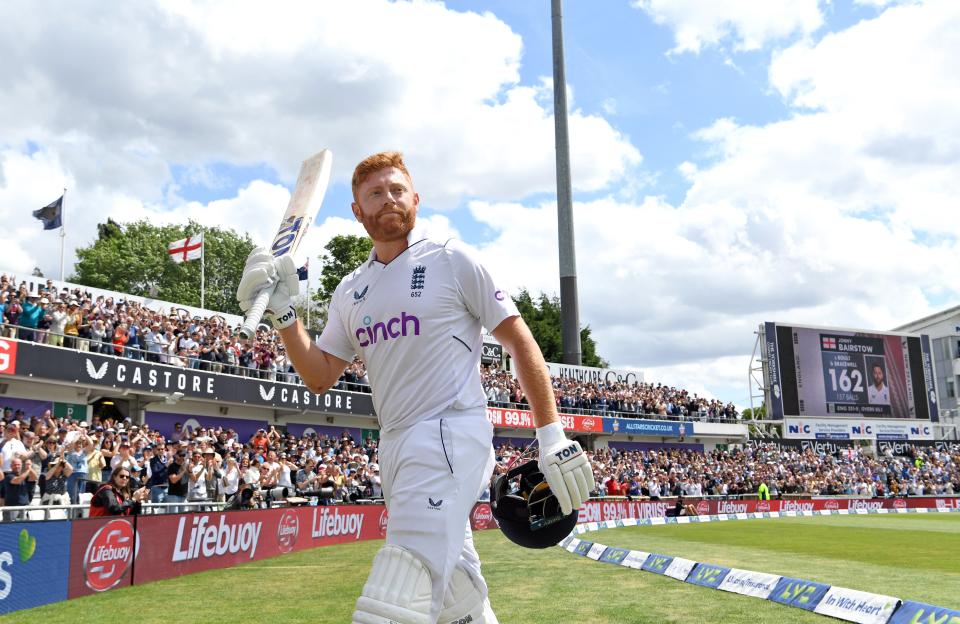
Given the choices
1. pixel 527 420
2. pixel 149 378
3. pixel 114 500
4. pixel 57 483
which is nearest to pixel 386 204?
pixel 114 500

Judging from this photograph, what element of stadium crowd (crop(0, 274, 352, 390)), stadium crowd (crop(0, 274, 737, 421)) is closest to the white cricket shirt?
stadium crowd (crop(0, 274, 737, 421))

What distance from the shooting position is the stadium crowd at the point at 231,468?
14516mm

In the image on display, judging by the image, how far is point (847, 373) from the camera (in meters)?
50.1

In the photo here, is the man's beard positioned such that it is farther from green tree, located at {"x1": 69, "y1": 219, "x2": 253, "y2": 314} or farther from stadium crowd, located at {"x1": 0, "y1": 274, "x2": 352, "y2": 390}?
green tree, located at {"x1": 69, "y1": 219, "x2": 253, "y2": 314}

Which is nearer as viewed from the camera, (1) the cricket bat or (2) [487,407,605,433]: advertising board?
(1) the cricket bat

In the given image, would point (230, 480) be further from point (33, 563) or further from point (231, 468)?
point (33, 563)

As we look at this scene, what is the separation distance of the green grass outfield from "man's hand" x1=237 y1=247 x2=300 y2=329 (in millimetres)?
4675

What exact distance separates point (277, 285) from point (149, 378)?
2205cm

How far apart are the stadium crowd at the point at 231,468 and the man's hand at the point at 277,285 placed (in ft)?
4.75

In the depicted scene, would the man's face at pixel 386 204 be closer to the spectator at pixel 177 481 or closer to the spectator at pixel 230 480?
the spectator at pixel 177 481

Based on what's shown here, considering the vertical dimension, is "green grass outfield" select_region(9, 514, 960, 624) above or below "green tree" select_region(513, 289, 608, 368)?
below

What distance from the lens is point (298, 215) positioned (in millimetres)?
5578

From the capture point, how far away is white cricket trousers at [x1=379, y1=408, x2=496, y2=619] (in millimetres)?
3285

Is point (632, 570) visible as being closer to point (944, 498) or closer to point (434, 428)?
point (434, 428)
